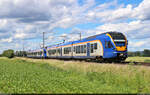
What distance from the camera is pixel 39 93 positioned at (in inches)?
342

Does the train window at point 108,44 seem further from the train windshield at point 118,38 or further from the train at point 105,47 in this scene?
the train windshield at point 118,38

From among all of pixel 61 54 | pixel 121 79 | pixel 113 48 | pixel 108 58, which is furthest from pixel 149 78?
pixel 61 54

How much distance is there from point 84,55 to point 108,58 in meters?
5.46

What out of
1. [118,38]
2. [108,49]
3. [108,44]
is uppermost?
[118,38]

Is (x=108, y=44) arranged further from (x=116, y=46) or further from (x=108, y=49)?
(x=116, y=46)

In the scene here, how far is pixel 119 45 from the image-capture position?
2012 centimetres

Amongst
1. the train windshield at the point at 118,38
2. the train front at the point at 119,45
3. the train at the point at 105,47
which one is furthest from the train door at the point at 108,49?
the train windshield at the point at 118,38

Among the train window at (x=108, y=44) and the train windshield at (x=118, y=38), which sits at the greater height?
the train windshield at (x=118, y=38)

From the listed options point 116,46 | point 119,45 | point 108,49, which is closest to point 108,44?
point 108,49

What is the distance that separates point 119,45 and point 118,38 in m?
0.91

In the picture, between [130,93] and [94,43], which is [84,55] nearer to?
[94,43]

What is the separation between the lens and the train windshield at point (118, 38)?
20.2m

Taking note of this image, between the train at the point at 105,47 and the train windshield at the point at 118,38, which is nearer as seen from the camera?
the train at the point at 105,47

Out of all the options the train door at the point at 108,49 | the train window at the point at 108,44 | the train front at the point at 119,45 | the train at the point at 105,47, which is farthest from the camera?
the train window at the point at 108,44
